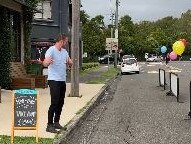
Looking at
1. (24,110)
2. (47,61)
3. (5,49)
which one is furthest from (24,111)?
(5,49)

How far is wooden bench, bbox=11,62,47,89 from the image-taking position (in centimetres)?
2317

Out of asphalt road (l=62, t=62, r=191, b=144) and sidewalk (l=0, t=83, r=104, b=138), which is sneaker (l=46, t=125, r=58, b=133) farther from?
asphalt road (l=62, t=62, r=191, b=144)

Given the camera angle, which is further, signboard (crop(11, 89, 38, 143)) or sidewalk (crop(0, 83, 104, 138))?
sidewalk (crop(0, 83, 104, 138))

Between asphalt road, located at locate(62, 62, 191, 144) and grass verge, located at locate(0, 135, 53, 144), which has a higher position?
grass verge, located at locate(0, 135, 53, 144)

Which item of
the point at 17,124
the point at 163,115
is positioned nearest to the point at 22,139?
the point at 17,124

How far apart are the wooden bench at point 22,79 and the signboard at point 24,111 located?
500 inches

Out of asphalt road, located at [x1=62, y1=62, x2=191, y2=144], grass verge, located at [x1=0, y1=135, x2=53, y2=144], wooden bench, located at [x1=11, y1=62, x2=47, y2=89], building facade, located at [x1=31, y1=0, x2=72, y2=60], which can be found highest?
building facade, located at [x1=31, y1=0, x2=72, y2=60]

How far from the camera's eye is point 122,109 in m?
17.5

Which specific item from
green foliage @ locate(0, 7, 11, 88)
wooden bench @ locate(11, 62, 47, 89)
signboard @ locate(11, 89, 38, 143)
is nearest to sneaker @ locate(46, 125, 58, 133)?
signboard @ locate(11, 89, 38, 143)

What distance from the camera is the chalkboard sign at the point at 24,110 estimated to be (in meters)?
10.2

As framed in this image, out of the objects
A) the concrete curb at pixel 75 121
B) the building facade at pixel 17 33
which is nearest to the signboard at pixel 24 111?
the concrete curb at pixel 75 121

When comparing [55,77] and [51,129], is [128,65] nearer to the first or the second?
[55,77]

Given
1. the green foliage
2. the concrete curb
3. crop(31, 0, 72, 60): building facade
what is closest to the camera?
the concrete curb

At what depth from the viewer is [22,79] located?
23359 millimetres
